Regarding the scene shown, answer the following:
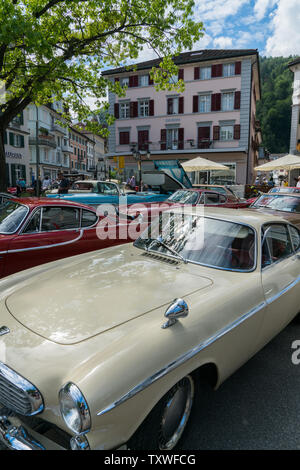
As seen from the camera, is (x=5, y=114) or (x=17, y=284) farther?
(x=5, y=114)

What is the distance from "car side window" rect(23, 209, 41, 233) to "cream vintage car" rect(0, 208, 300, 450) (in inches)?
54.7

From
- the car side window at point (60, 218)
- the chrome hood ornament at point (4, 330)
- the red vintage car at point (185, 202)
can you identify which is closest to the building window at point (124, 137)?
the red vintage car at point (185, 202)

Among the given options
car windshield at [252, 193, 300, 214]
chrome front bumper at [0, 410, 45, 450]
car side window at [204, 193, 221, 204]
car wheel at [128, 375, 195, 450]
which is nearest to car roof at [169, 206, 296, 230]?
car wheel at [128, 375, 195, 450]

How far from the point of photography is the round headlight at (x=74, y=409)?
1.47m

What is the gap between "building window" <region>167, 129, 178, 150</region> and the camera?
30.7 meters

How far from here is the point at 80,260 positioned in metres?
3.17

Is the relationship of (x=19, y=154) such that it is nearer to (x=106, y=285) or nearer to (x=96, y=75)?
(x=96, y=75)

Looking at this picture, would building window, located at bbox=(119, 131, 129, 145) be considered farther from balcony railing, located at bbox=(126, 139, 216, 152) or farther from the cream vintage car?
the cream vintage car

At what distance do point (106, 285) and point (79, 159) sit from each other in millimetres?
64490

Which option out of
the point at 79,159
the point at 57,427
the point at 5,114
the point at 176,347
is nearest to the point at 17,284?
the point at 57,427

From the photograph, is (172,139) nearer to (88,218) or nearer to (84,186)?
(84,186)

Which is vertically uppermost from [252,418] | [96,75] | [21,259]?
[96,75]

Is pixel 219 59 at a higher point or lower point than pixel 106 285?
higher

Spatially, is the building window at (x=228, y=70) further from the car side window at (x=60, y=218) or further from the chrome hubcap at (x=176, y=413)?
the chrome hubcap at (x=176, y=413)
